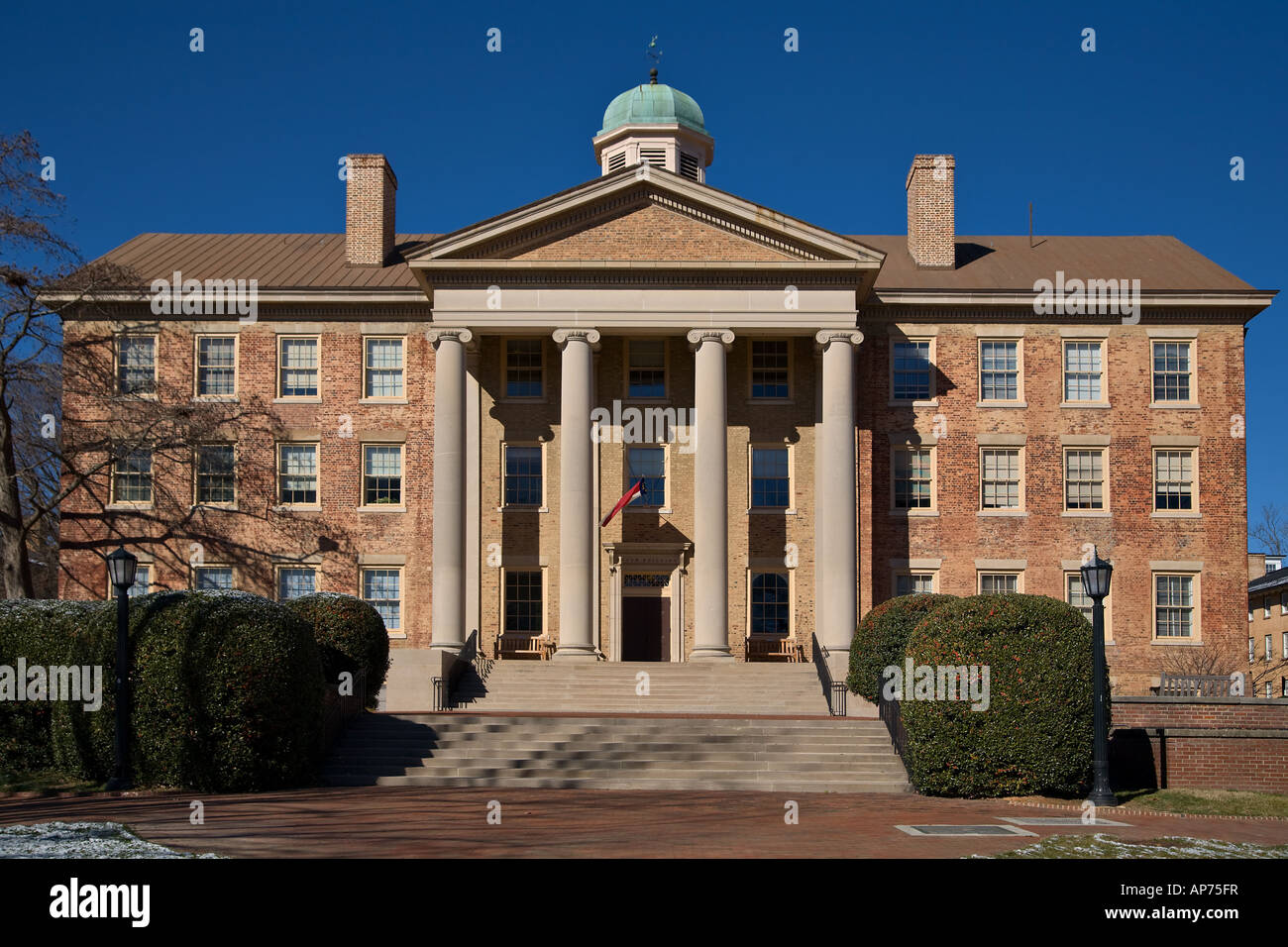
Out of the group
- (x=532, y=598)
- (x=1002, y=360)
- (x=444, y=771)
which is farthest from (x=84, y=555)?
(x=1002, y=360)

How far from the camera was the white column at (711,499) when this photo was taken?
3700cm

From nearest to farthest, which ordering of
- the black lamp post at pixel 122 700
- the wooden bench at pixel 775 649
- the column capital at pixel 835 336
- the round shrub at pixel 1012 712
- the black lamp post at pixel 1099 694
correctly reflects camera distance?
the black lamp post at pixel 122 700 → the black lamp post at pixel 1099 694 → the round shrub at pixel 1012 712 → the column capital at pixel 835 336 → the wooden bench at pixel 775 649

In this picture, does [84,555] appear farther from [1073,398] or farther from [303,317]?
[1073,398]

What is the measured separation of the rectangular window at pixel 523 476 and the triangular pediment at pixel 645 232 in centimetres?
606

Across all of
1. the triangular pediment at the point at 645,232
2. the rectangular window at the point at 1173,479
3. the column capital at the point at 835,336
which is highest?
the triangular pediment at the point at 645,232

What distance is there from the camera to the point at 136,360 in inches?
1646

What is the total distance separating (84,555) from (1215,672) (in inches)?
1324

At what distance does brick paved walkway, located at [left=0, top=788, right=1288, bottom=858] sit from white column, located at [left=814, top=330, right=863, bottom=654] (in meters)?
13.3

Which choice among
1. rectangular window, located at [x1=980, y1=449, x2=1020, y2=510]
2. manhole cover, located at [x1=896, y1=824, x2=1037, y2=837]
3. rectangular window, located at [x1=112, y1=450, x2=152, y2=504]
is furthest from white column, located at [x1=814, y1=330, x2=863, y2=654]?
rectangular window, located at [x1=112, y1=450, x2=152, y2=504]

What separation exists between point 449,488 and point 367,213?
38.8 feet

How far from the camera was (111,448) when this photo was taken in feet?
123

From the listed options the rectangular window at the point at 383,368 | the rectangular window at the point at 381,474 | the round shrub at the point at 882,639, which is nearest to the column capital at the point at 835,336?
the round shrub at the point at 882,639

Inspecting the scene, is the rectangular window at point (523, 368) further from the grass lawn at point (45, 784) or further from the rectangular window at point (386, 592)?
the grass lawn at point (45, 784)

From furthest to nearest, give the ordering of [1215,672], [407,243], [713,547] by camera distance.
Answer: [407,243] → [1215,672] → [713,547]
